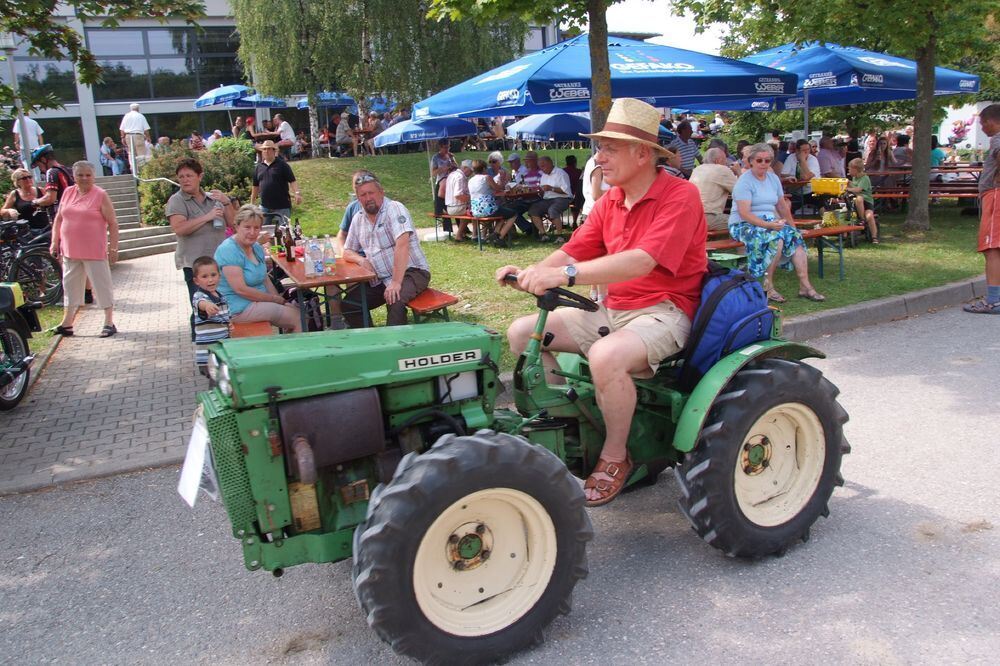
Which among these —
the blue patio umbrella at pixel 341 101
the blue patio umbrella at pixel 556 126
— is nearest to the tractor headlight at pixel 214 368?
the blue patio umbrella at pixel 556 126

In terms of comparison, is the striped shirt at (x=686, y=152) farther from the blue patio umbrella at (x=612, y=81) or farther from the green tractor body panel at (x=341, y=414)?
the green tractor body panel at (x=341, y=414)

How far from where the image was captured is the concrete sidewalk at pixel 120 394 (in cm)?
521

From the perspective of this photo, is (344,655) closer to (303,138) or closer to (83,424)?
(83,424)

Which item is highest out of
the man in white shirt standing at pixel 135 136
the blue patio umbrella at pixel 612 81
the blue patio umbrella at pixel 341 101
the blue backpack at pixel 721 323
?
the blue patio umbrella at pixel 341 101

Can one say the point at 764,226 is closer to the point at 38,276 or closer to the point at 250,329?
the point at 250,329

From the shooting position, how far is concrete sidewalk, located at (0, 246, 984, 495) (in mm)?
5215

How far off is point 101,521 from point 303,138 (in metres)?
26.1

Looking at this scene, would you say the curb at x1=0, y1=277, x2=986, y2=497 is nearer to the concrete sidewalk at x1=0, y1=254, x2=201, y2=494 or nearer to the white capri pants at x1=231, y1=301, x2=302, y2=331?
the concrete sidewalk at x1=0, y1=254, x2=201, y2=494

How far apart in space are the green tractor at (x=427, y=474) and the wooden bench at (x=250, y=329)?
2.98 metres

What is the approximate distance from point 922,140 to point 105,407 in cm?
1238

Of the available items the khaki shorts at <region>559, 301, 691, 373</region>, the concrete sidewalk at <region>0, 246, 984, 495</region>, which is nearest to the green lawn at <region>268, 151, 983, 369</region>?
the concrete sidewalk at <region>0, 246, 984, 495</region>

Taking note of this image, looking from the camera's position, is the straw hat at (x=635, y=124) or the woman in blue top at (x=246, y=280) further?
the woman in blue top at (x=246, y=280)

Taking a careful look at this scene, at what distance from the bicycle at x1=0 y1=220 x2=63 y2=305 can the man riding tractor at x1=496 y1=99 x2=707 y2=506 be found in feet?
30.3

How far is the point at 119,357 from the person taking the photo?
7949 mm
